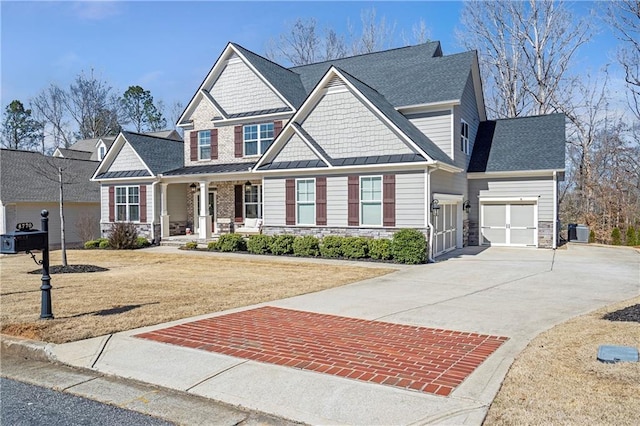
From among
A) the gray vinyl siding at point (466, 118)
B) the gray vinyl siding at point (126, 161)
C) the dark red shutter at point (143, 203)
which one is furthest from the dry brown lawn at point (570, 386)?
the gray vinyl siding at point (126, 161)

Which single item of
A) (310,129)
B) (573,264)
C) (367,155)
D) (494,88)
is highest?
(494,88)

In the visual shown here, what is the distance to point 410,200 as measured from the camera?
16.2 m

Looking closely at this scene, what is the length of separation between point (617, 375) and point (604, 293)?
6189mm

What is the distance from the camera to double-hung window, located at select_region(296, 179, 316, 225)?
18.2 m

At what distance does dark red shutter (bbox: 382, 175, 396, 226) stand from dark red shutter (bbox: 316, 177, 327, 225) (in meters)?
2.41

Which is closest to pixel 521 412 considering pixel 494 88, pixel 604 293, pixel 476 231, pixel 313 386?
pixel 313 386

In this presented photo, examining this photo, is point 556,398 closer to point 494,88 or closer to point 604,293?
point 604,293

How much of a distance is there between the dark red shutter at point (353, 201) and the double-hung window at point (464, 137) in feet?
19.7

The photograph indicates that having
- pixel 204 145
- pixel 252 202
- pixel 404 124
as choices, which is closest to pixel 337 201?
pixel 404 124

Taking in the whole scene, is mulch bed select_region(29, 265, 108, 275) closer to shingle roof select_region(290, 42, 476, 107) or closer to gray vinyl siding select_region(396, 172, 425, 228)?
gray vinyl siding select_region(396, 172, 425, 228)

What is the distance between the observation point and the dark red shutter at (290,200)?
18594mm

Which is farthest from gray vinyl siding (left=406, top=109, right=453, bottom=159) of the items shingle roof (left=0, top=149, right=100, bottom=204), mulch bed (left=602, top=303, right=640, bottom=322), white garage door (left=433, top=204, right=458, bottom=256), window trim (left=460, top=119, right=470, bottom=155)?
shingle roof (left=0, top=149, right=100, bottom=204)

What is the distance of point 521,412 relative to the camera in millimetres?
3973

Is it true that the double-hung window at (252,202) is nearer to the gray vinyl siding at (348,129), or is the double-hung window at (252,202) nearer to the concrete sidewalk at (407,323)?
the gray vinyl siding at (348,129)
